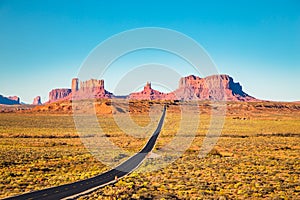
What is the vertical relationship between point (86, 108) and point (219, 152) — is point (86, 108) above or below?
above

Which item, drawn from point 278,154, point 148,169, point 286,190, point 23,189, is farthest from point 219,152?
point 23,189

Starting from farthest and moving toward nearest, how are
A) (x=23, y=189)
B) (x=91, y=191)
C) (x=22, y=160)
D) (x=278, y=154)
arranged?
(x=278, y=154)
(x=22, y=160)
(x=23, y=189)
(x=91, y=191)

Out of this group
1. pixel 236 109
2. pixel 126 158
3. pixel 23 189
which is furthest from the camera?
pixel 236 109

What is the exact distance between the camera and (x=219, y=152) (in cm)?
4238

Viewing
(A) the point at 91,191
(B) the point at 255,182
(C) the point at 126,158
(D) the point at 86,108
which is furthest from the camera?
(D) the point at 86,108

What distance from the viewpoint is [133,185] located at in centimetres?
2230

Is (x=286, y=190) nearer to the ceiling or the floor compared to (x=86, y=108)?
nearer to the floor

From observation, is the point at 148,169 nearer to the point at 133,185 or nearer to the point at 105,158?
the point at 133,185

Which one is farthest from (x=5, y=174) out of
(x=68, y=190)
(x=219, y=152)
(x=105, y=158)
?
(x=219, y=152)

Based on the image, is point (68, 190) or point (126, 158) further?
point (126, 158)

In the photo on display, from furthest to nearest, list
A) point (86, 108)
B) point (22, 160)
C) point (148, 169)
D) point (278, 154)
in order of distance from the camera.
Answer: point (86, 108), point (278, 154), point (22, 160), point (148, 169)

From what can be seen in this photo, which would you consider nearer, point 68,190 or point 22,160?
point 68,190

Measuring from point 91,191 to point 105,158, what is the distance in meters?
16.1

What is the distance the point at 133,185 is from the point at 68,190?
14.8 ft
